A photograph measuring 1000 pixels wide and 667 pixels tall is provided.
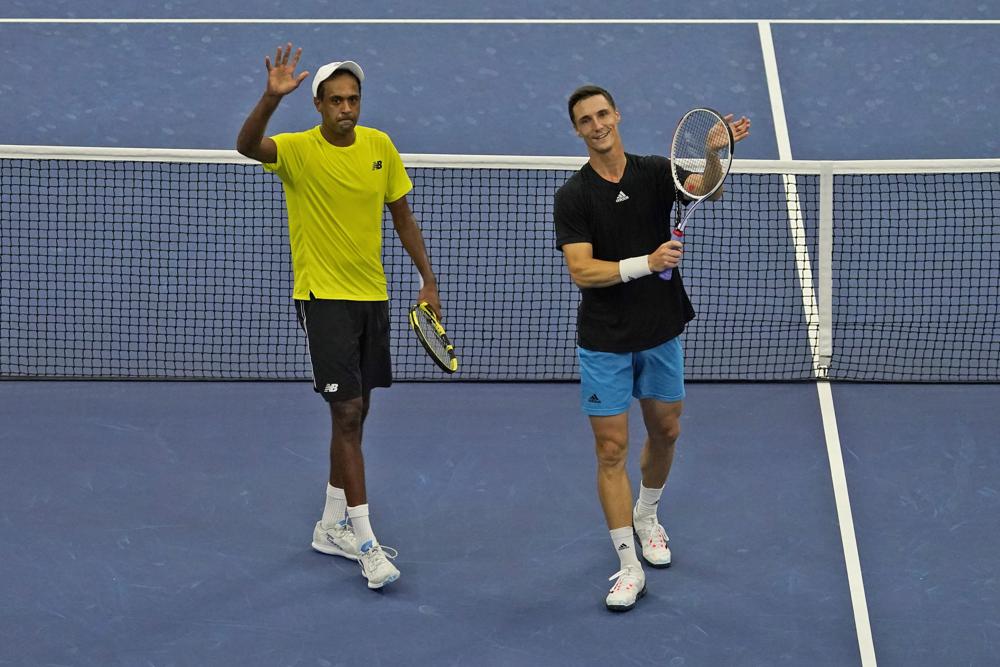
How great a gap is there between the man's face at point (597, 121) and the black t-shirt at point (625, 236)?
16 centimetres

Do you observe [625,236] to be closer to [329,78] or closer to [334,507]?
[329,78]

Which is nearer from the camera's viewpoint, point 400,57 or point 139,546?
point 139,546

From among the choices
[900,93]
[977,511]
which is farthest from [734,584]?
[900,93]

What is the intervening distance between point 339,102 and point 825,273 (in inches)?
131

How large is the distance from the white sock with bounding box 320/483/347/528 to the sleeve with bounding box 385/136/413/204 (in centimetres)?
131

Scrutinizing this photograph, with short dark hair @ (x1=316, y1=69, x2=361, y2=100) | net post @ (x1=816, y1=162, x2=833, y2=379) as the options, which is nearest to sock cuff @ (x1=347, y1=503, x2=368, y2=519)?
short dark hair @ (x1=316, y1=69, x2=361, y2=100)

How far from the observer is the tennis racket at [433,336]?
6117mm

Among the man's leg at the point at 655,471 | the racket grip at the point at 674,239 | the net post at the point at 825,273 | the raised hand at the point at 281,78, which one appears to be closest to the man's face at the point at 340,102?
the raised hand at the point at 281,78

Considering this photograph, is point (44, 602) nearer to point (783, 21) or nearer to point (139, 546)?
point (139, 546)

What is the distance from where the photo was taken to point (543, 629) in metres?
5.85

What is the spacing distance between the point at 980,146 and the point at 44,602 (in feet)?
23.2

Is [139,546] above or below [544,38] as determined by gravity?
below

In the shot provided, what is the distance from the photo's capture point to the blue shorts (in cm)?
586

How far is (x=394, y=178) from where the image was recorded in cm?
617
